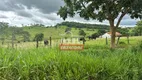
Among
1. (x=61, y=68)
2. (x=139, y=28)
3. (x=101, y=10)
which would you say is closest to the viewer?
(x=61, y=68)

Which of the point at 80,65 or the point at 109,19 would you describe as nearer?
the point at 80,65

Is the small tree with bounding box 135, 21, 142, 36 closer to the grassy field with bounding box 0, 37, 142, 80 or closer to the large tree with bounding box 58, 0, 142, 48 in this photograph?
the large tree with bounding box 58, 0, 142, 48

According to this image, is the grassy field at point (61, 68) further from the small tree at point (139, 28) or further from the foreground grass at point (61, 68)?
the small tree at point (139, 28)

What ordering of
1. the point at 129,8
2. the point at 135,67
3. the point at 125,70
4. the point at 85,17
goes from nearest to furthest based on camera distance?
1. the point at 125,70
2. the point at 135,67
3. the point at 129,8
4. the point at 85,17

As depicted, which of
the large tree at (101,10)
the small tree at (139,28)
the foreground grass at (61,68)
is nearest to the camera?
the foreground grass at (61,68)

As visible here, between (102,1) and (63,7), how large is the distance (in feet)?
14.7

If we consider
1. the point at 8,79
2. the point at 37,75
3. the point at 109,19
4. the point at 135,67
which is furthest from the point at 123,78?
the point at 109,19

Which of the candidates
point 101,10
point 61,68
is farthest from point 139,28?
point 61,68

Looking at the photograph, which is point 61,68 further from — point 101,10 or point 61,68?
point 101,10

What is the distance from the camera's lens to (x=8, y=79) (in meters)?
2.63

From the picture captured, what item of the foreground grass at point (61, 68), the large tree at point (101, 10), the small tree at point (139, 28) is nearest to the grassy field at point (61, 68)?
the foreground grass at point (61, 68)

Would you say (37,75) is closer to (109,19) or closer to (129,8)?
(129,8)

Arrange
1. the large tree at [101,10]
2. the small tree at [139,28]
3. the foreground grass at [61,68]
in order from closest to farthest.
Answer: the foreground grass at [61,68] → the large tree at [101,10] → the small tree at [139,28]

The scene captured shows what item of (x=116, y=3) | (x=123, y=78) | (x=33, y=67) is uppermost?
(x=116, y=3)
